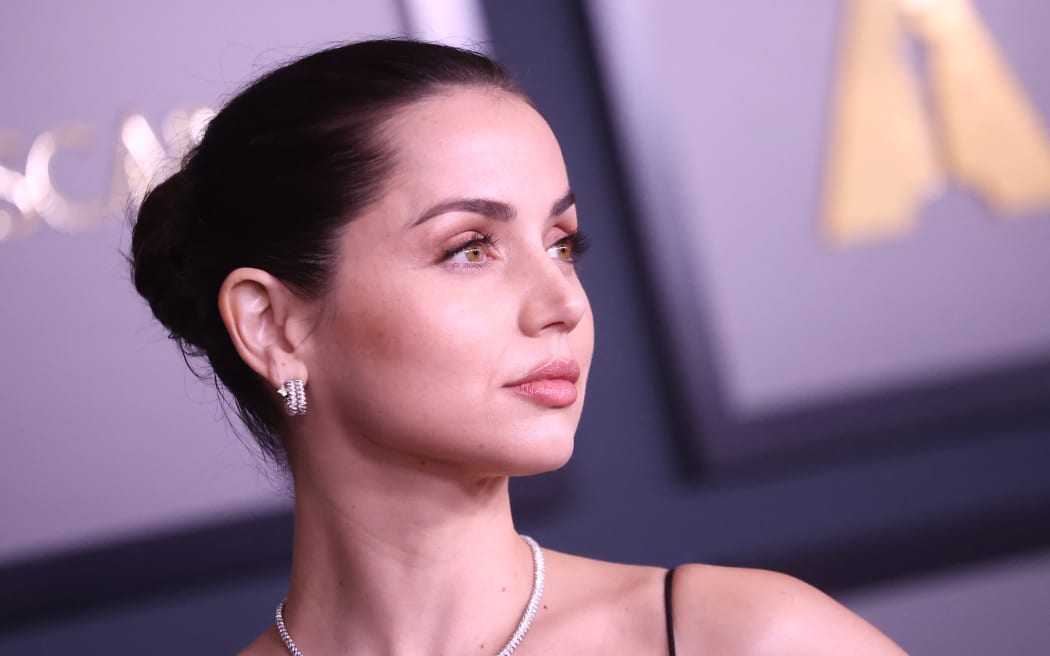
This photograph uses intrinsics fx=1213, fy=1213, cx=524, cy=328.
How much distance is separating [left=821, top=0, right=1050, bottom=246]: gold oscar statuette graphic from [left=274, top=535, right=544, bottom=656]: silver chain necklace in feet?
3.61

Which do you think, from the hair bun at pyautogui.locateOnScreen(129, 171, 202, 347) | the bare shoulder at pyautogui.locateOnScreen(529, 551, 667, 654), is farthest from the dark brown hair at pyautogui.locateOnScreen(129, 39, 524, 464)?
the bare shoulder at pyautogui.locateOnScreen(529, 551, 667, 654)

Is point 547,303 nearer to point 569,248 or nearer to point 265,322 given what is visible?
point 569,248

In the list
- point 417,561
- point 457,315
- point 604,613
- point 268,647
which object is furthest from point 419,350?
point 268,647

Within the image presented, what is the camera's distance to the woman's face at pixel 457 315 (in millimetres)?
1295

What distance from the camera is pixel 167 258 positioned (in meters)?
1.54

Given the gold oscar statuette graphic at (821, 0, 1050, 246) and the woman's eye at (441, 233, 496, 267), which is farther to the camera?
the gold oscar statuette graphic at (821, 0, 1050, 246)

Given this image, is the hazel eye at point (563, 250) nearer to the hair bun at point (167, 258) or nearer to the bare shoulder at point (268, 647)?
the hair bun at point (167, 258)

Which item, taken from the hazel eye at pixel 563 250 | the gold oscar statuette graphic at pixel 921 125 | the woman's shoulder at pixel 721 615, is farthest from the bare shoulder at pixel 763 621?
the gold oscar statuette graphic at pixel 921 125

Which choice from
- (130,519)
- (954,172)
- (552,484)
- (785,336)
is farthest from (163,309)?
(954,172)

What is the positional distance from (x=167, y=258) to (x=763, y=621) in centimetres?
85

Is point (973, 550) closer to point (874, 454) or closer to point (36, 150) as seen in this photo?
point (874, 454)

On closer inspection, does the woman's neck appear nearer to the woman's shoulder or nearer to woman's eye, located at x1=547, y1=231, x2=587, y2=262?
the woman's shoulder

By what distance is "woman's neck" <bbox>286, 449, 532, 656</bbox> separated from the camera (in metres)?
1.39

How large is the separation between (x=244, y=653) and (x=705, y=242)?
45.9 inches
